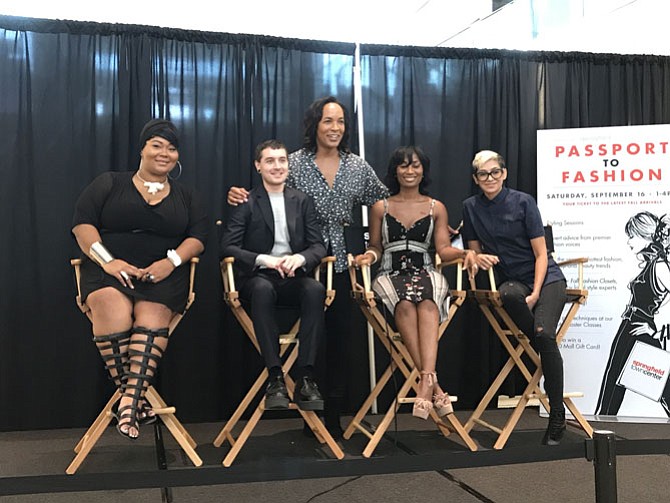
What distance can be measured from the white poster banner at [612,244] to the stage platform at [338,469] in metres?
0.26

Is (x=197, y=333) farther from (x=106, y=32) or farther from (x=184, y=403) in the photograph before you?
(x=106, y=32)

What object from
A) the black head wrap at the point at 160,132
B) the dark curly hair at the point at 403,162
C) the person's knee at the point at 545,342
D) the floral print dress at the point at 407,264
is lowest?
the person's knee at the point at 545,342

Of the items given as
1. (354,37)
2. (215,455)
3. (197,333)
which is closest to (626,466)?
(215,455)

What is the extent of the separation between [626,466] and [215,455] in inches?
68.1

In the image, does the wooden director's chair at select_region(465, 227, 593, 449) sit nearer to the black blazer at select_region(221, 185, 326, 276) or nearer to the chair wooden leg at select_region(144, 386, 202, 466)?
the black blazer at select_region(221, 185, 326, 276)

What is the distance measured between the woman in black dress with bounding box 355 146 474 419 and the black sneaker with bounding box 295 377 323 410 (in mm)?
475

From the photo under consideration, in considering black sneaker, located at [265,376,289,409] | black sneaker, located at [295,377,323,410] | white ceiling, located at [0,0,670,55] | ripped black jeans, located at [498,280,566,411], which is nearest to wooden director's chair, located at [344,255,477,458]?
ripped black jeans, located at [498,280,566,411]

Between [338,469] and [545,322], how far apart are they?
76.2 inches

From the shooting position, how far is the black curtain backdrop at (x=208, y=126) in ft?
12.4

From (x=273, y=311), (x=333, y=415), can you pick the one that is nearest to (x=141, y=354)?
(x=273, y=311)

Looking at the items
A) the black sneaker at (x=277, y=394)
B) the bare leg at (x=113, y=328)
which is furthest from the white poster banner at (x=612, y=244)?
the bare leg at (x=113, y=328)

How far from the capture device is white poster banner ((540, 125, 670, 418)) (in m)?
3.90

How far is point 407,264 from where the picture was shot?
349 cm

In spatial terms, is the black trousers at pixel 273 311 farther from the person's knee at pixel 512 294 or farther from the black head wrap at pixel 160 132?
the person's knee at pixel 512 294
